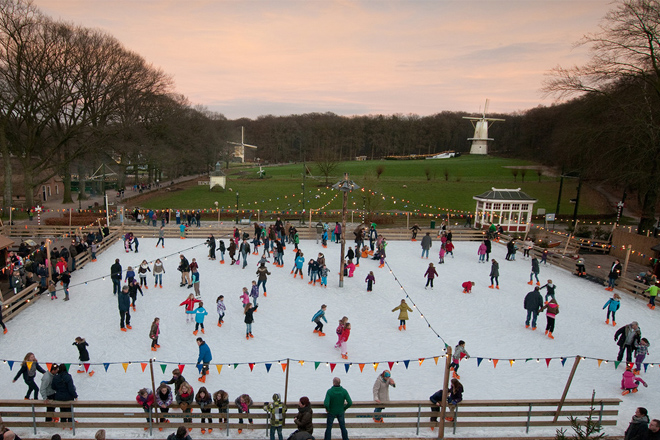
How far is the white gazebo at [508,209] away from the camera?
28.1 meters

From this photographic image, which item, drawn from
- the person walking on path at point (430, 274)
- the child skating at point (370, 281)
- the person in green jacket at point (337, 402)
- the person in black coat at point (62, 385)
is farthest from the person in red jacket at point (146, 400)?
the person walking on path at point (430, 274)

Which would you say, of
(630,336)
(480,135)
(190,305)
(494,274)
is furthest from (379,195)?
(480,135)

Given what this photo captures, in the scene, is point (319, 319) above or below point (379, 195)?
below

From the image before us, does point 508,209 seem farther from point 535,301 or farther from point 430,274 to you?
point 535,301

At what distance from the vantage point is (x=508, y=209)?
28391mm

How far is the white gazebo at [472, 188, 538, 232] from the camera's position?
28078 millimetres

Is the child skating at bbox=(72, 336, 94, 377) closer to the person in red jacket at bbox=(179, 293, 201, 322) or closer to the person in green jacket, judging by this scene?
the person in red jacket at bbox=(179, 293, 201, 322)

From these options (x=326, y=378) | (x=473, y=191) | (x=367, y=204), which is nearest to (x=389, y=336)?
(x=326, y=378)

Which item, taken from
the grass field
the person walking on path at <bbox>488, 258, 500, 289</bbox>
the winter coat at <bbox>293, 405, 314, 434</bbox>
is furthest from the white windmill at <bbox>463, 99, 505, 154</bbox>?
the winter coat at <bbox>293, 405, 314, 434</bbox>

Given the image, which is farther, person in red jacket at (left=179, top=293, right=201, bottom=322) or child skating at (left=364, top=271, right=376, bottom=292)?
child skating at (left=364, top=271, right=376, bottom=292)

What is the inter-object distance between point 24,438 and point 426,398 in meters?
7.92

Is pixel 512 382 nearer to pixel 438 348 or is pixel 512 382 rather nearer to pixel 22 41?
pixel 438 348

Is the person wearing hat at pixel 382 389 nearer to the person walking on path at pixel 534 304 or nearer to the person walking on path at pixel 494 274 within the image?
the person walking on path at pixel 534 304

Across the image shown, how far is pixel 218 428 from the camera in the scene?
7.46 m
